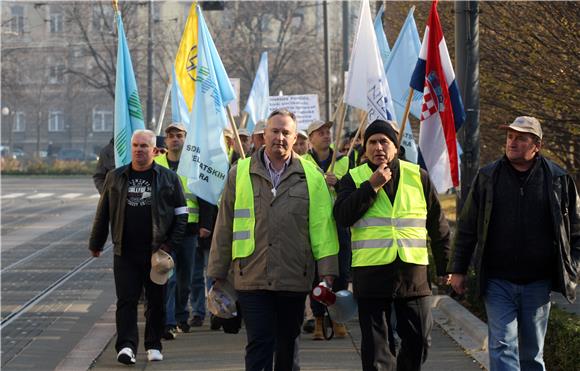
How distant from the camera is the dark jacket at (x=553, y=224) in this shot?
283 inches

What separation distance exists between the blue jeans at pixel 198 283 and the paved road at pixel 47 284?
109 cm

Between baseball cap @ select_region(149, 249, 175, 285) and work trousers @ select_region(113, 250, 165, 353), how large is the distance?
129mm

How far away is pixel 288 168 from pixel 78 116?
247ft

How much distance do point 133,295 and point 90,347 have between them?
1.12 m

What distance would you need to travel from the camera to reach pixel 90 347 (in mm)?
10617

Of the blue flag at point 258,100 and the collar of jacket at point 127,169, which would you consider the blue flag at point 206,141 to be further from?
the blue flag at point 258,100

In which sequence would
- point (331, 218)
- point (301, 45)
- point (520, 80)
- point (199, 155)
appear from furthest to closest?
point (301, 45), point (520, 80), point (199, 155), point (331, 218)

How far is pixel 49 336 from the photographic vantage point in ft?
38.3

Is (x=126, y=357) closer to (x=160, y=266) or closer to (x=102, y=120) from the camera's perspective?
(x=160, y=266)

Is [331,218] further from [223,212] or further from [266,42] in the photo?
[266,42]

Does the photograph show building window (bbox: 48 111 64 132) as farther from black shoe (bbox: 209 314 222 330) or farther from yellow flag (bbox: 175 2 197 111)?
black shoe (bbox: 209 314 222 330)

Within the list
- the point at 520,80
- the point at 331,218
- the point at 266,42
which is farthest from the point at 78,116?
the point at 331,218

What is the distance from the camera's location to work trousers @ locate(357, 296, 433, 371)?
7.59 m

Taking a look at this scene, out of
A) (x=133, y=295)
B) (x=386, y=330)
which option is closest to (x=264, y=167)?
(x=386, y=330)
